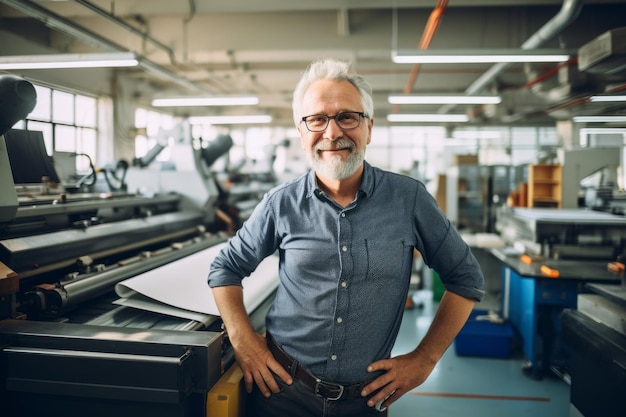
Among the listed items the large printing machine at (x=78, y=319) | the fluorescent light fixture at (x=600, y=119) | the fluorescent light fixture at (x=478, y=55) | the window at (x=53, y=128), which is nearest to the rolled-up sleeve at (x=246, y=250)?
the large printing machine at (x=78, y=319)

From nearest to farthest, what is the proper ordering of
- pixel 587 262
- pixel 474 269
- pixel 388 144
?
pixel 474 269 → pixel 587 262 → pixel 388 144

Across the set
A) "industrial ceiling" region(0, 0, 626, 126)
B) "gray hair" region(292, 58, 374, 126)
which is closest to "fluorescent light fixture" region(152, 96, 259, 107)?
"industrial ceiling" region(0, 0, 626, 126)

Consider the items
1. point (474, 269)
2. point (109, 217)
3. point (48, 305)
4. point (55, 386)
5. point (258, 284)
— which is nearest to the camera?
point (55, 386)

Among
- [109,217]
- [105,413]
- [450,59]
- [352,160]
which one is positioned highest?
[450,59]

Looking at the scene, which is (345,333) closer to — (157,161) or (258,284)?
(258,284)

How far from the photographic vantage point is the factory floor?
2799mm

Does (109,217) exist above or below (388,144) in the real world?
below

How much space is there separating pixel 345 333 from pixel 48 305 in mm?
1020

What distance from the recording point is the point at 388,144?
14.2m

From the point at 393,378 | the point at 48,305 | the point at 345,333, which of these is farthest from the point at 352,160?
the point at 48,305

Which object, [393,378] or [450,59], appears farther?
[450,59]

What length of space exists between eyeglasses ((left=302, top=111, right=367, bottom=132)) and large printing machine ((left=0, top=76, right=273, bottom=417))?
27.2 inches

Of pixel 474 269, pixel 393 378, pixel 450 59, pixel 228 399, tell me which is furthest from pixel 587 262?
pixel 228 399

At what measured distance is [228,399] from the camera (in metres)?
1.21
